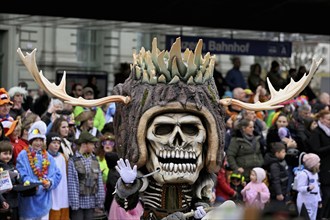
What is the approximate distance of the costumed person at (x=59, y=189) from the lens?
1212 centimetres

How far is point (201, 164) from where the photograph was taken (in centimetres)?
724

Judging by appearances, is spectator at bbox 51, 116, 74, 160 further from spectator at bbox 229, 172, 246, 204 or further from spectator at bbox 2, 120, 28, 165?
spectator at bbox 229, 172, 246, 204

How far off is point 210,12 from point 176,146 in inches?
572

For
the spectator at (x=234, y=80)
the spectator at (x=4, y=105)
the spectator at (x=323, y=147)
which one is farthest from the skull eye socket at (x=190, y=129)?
the spectator at (x=234, y=80)

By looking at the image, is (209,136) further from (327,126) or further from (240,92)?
(240,92)

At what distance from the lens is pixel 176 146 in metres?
7.12

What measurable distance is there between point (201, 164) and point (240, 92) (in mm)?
10464

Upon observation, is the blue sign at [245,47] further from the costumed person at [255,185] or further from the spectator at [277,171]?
the costumed person at [255,185]

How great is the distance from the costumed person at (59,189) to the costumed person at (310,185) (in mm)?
3368

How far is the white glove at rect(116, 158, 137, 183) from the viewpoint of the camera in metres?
6.99

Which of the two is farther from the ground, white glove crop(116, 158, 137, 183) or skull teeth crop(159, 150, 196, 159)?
skull teeth crop(159, 150, 196, 159)

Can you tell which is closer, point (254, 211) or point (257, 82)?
point (254, 211)

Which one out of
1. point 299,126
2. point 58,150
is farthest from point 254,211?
point 299,126

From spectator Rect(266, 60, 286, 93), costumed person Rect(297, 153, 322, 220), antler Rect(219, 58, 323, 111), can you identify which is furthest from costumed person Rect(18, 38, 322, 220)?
spectator Rect(266, 60, 286, 93)
